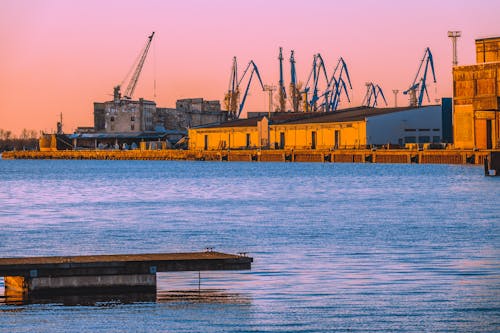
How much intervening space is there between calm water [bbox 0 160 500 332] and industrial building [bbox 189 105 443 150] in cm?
7844

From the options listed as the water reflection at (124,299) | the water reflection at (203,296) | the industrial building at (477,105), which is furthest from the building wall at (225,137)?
the water reflection at (124,299)

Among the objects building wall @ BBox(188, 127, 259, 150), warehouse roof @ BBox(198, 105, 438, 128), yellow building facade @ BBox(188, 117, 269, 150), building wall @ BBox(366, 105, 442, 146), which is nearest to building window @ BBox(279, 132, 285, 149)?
yellow building facade @ BBox(188, 117, 269, 150)

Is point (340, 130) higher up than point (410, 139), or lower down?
higher up

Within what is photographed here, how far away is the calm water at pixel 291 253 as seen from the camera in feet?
74.5

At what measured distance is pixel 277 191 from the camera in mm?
82312

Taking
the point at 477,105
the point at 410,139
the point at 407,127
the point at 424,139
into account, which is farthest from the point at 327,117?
the point at 477,105

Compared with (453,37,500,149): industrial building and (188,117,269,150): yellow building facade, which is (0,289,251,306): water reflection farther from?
(188,117,269,150): yellow building facade

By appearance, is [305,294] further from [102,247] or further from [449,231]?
[449,231]

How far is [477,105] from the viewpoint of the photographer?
12975cm

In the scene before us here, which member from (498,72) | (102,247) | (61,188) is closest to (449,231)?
(102,247)

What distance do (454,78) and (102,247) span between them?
10208cm

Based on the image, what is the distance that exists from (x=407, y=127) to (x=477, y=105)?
1015 inches

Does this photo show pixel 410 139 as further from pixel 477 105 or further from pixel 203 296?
pixel 203 296

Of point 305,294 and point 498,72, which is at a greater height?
point 498,72
